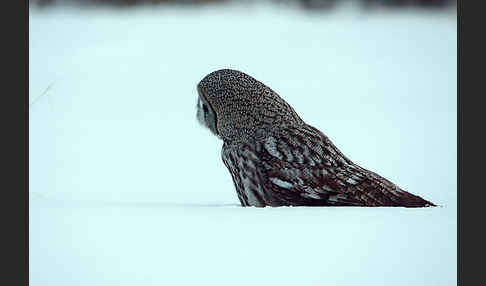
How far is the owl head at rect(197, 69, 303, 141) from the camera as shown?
513 cm

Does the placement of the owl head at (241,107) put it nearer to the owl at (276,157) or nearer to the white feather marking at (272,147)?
the owl at (276,157)

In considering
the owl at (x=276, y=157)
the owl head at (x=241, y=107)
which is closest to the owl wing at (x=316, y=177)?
the owl at (x=276, y=157)

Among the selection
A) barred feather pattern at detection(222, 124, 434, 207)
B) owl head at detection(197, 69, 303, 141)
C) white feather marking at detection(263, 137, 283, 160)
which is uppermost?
owl head at detection(197, 69, 303, 141)

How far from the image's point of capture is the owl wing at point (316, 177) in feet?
15.4

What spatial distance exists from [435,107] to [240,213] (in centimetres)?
550

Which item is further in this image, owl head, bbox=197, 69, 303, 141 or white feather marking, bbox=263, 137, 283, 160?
owl head, bbox=197, 69, 303, 141

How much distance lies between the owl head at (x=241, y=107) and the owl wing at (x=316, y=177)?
0.17 m

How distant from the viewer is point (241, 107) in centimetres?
519

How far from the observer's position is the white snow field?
149 inches

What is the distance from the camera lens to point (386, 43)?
11.4 m

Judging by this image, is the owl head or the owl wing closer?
the owl wing

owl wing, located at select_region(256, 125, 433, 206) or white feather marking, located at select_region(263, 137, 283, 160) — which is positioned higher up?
white feather marking, located at select_region(263, 137, 283, 160)

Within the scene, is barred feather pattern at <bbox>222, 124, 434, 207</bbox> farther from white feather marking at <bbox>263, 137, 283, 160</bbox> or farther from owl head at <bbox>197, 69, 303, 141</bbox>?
owl head at <bbox>197, 69, 303, 141</bbox>

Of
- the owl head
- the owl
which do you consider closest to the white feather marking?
the owl
